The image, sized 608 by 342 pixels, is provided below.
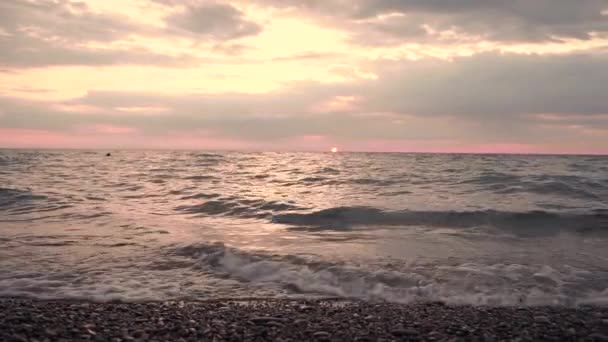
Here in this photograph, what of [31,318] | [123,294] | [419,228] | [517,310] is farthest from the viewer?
[419,228]

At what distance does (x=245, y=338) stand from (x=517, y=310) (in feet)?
12.6

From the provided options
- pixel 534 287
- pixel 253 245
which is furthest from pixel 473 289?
pixel 253 245

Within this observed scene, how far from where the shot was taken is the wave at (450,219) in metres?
14.5

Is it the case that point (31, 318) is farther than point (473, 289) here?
No

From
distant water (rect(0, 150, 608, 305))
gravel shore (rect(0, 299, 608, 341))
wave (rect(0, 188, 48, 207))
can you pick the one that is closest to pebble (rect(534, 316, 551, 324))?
gravel shore (rect(0, 299, 608, 341))

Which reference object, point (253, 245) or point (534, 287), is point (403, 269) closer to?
point (534, 287)

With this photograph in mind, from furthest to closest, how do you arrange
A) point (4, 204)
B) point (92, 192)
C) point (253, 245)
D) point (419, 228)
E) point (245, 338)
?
point (92, 192)
point (4, 204)
point (419, 228)
point (253, 245)
point (245, 338)

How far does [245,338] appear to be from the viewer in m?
5.11

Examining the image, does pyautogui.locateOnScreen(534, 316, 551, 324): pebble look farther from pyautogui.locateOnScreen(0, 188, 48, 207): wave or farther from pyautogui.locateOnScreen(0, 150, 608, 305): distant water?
pyautogui.locateOnScreen(0, 188, 48, 207): wave

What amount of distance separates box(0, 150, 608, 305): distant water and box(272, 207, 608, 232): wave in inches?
2.6

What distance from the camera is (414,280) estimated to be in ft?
26.1

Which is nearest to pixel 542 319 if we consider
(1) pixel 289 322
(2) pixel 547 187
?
(1) pixel 289 322

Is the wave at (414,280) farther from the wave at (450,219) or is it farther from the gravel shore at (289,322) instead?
the wave at (450,219)

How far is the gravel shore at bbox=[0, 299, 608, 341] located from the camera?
518cm
